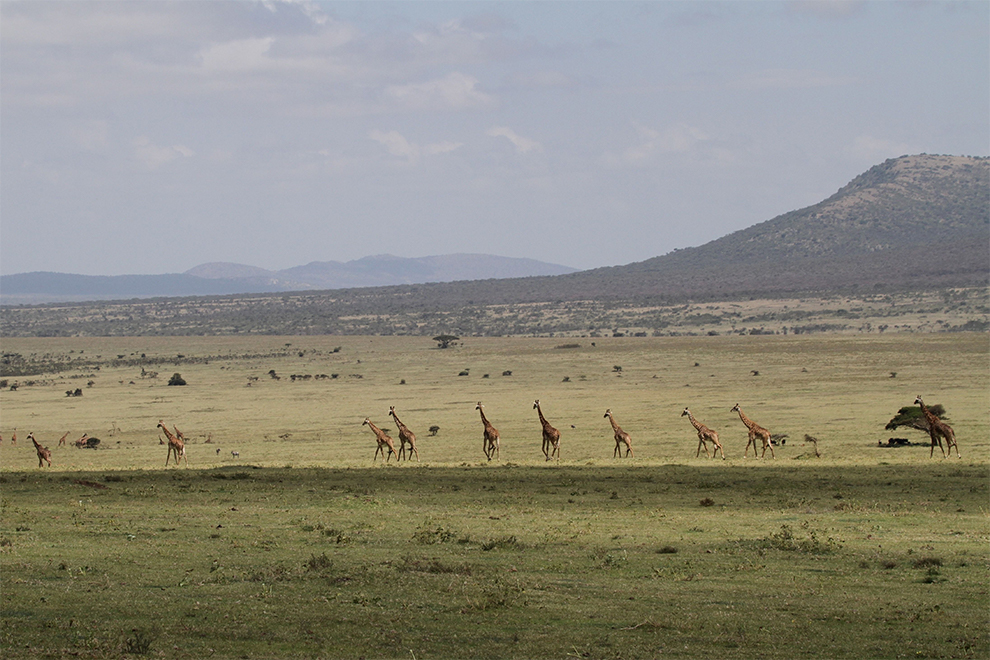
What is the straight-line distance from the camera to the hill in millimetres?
115438

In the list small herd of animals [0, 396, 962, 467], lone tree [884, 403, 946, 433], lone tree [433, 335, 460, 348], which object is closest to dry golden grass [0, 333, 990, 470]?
lone tree [884, 403, 946, 433]

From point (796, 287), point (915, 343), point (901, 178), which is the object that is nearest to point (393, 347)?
point (915, 343)

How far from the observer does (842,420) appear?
33031 mm

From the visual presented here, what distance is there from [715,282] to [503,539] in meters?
132

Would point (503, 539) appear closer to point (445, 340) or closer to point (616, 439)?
point (616, 439)

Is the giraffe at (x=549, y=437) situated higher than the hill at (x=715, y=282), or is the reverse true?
the hill at (x=715, y=282)

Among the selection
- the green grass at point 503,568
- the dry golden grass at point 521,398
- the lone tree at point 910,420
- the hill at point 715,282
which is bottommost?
the dry golden grass at point 521,398

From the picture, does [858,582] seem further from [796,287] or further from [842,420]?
[796,287]

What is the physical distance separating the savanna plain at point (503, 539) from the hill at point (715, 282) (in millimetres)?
66098

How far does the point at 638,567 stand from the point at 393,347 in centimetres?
7092

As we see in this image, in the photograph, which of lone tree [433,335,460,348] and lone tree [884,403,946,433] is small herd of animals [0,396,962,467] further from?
lone tree [433,335,460,348]

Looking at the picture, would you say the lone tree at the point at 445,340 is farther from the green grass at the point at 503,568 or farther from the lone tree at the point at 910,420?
the green grass at the point at 503,568

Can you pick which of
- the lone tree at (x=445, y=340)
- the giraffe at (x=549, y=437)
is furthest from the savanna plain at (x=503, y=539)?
the lone tree at (x=445, y=340)

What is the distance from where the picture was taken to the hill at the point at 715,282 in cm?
11544
